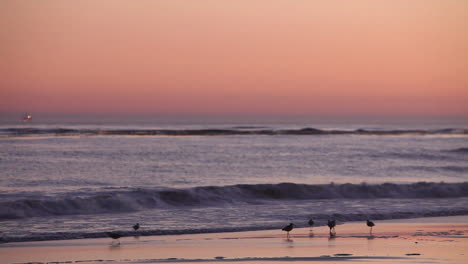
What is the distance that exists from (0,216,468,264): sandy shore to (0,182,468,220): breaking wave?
15.3 ft

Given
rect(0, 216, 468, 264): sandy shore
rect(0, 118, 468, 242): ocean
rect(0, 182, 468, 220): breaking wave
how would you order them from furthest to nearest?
rect(0, 182, 468, 220): breaking wave, rect(0, 118, 468, 242): ocean, rect(0, 216, 468, 264): sandy shore

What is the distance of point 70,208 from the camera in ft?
56.2

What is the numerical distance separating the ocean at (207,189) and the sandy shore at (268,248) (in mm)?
1003

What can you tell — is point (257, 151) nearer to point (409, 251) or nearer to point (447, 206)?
point (447, 206)

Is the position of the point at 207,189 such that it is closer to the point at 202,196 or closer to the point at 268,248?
the point at 202,196

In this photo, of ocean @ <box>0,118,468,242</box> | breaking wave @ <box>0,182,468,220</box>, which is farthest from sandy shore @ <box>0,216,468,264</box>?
breaking wave @ <box>0,182,468,220</box>

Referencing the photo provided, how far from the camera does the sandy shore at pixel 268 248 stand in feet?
34.1

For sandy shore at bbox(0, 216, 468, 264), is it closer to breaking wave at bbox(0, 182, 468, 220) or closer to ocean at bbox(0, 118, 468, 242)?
ocean at bbox(0, 118, 468, 242)

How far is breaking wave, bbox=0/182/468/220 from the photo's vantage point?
1689 cm

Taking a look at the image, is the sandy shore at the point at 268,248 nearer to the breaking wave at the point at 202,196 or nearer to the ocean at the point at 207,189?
the ocean at the point at 207,189

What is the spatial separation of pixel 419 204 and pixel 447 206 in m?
0.83

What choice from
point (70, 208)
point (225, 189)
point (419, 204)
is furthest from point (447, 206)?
point (70, 208)

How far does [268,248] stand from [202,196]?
329 inches

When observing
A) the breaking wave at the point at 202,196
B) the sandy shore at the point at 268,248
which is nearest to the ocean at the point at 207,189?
the breaking wave at the point at 202,196
